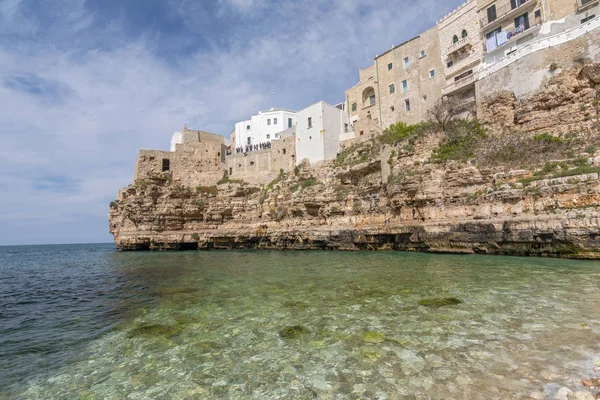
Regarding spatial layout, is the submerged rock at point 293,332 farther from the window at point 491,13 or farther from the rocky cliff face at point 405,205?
the window at point 491,13

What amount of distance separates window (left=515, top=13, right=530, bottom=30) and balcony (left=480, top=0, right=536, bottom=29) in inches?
18.0

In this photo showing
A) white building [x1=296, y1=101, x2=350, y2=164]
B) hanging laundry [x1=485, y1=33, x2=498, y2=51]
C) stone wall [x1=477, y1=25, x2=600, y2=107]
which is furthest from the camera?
white building [x1=296, y1=101, x2=350, y2=164]

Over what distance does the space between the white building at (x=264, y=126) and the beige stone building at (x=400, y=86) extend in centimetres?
1741

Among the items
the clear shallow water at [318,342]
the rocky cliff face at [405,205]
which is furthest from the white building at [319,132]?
the clear shallow water at [318,342]

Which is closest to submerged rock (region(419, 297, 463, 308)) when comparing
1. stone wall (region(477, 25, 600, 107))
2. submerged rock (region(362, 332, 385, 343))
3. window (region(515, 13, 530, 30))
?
submerged rock (region(362, 332, 385, 343))

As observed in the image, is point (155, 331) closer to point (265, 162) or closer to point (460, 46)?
point (460, 46)

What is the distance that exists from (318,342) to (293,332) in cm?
71

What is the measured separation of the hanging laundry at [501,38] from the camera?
24027 millimetres

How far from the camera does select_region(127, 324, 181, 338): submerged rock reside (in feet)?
19.1

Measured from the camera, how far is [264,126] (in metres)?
52.7

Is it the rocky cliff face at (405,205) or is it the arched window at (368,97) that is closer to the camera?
the rocky cliff face at (405,205)

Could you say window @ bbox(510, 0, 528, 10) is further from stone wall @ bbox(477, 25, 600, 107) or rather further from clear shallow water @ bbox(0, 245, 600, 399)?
clear shallow water @ bbox(0, 245, 600, 399)

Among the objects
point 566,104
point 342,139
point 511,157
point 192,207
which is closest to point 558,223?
point 511,157

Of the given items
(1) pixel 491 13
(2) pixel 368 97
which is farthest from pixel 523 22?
(2) pixel 368 97
